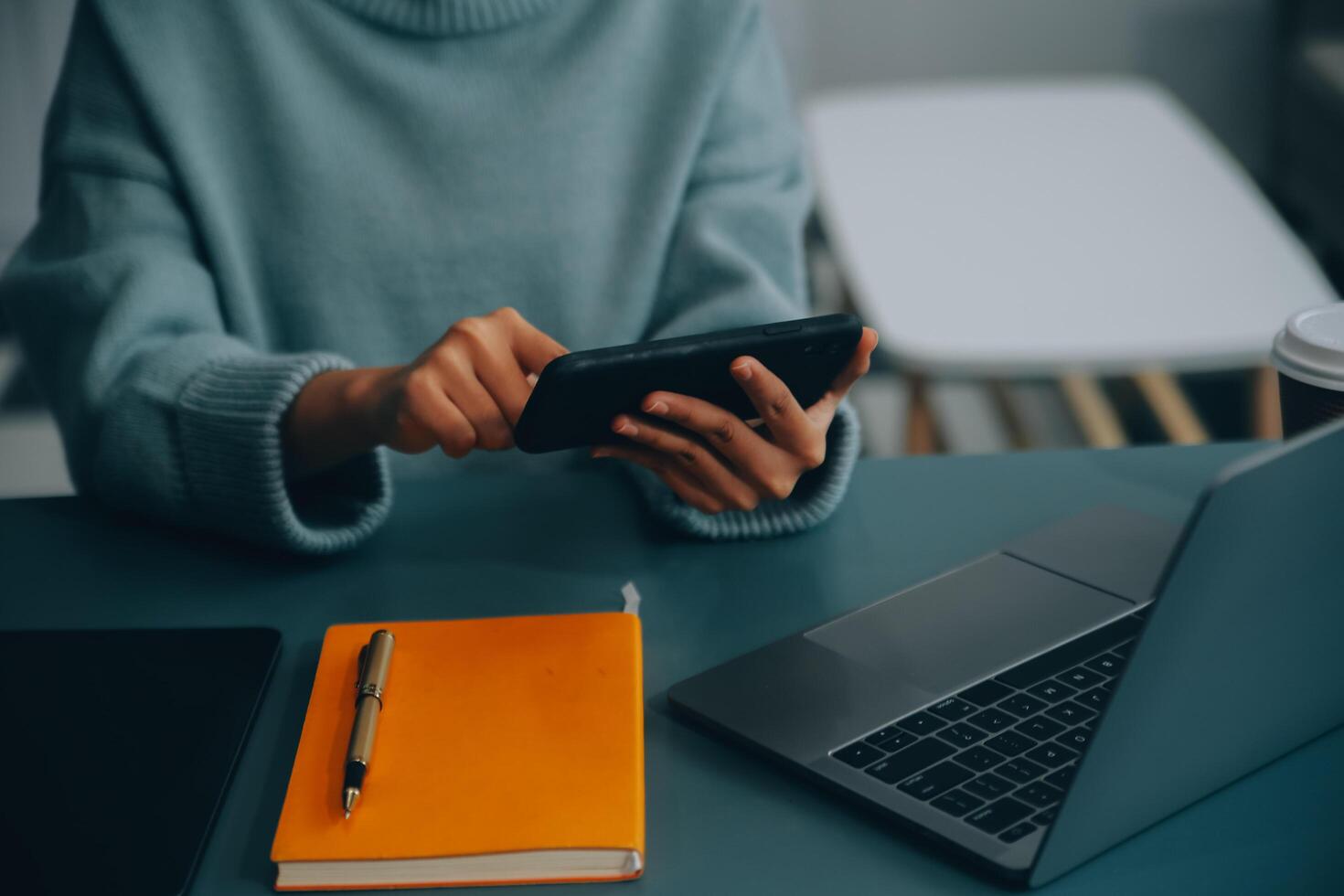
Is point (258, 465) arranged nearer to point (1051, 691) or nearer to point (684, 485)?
point (684, 485)

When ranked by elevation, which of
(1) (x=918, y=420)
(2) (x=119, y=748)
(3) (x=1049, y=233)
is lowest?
(1) (x=918, y=420)

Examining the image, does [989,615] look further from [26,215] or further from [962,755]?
[26,215]

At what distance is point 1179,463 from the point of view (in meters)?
0.79

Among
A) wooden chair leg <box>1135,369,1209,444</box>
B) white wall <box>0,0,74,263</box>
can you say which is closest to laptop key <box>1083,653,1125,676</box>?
wooden chair leg <box>1135,369,1209,444</box>

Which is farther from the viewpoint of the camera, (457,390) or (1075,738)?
(457,390)

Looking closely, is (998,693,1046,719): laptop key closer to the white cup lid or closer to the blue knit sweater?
the white cup lid

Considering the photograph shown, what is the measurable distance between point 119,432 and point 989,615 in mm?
500

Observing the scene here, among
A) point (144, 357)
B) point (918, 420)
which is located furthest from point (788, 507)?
point (918, 420)

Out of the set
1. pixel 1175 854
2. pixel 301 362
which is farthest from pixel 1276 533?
pixel 301 362

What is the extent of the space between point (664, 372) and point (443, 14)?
45 cm

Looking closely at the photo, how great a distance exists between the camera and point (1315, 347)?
570 mm

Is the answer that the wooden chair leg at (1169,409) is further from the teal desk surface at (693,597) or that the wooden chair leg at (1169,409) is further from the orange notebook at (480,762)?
the orange notebook at (480,762)

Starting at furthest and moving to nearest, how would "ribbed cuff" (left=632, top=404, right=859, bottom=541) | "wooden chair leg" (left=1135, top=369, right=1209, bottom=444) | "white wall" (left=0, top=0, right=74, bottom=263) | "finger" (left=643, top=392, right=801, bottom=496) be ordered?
"white wall" (left=0, top=0, right=74, bottom=263), "wooden chair leg" (left=1135, top=369, right=1209, bottom=444), "ribbed cuff" (left=632, top=404, right=859, bottom=541), "finger" (left=643, top=392, right=801, bottom=496)

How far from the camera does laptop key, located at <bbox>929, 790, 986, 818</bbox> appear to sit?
49 centimetres
